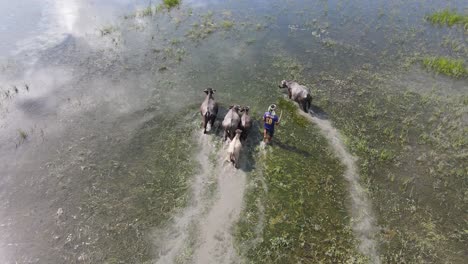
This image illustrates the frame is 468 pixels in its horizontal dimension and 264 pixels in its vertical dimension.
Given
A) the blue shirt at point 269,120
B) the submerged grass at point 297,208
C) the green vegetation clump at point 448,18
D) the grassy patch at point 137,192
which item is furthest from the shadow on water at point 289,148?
the green vegetation clump at point 448,18

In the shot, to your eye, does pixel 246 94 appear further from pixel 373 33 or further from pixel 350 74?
pixel 373 33

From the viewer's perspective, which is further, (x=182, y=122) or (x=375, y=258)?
(x=182, y=122)

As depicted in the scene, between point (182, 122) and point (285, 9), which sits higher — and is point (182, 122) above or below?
below

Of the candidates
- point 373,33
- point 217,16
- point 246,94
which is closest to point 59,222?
point 246,94

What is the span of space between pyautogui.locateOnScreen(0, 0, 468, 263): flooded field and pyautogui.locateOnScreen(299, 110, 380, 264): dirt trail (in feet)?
0.16

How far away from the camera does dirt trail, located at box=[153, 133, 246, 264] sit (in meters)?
10.1

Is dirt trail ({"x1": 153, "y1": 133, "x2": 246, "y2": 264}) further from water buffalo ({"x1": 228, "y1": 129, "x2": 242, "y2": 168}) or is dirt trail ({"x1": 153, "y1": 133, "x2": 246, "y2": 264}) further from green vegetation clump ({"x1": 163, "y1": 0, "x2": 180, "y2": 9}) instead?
green vegetation clump ({"x1": 163, "y1": 0, "x2": 180, "y2": 9})

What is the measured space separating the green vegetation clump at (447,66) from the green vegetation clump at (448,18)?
6.16 meters

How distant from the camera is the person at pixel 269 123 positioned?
13.4m

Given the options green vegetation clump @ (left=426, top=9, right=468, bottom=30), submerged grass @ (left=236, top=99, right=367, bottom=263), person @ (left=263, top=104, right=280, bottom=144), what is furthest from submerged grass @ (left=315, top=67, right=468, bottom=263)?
green vegetation clump @ (left=426, top=9, right=468, bottom=30)

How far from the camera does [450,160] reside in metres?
13.6

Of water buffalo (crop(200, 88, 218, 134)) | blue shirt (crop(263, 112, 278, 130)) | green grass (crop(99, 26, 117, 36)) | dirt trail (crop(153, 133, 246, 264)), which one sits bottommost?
dirt trail (crop(153, 133, 246, 264))

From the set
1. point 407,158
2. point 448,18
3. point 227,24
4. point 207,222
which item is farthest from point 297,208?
point 448,18

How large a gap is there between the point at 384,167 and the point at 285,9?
1748 centimetres
